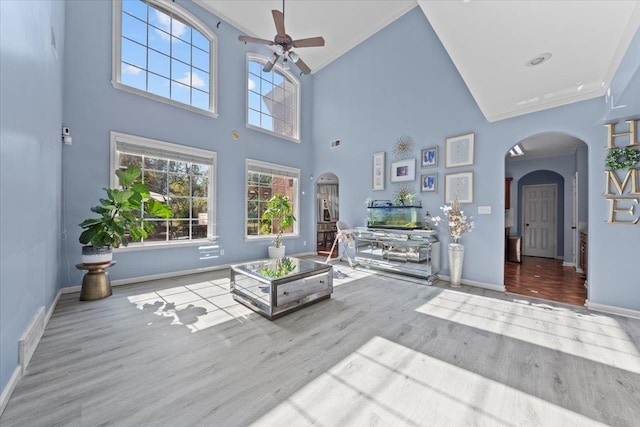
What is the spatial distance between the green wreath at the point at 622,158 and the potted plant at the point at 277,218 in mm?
4956

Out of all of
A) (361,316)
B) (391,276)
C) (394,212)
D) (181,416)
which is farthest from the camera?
(394,212)

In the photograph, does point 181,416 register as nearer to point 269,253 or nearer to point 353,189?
point 269,253

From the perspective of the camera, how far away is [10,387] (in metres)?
1.48

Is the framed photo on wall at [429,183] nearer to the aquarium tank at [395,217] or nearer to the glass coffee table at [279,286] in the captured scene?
the aquarium tank at [395,217]

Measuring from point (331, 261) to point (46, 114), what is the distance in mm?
4875

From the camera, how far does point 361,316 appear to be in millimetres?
2660

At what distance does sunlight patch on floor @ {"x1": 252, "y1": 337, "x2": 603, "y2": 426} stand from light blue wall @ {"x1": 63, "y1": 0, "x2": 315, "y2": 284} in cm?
372

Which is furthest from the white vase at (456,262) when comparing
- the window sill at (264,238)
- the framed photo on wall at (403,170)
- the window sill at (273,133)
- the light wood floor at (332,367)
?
the window sill at (273,133)

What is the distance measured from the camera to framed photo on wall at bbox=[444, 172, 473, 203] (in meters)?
3.90

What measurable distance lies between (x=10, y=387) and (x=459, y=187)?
5134mm

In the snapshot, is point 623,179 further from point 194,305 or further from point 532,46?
point 194,305

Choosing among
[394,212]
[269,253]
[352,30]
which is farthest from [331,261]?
[352,30]

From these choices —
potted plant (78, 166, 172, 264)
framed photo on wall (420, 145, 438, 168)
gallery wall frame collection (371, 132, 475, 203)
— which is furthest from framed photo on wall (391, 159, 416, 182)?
potted plant (78, 166, 172, 264)

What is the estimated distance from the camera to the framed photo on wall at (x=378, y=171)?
504 centimetres
